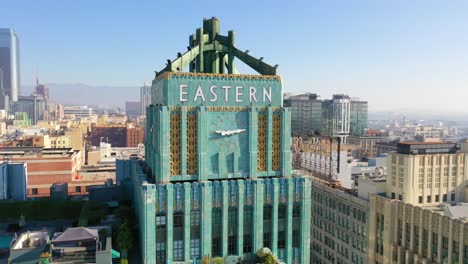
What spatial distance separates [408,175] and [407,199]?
4010 mm

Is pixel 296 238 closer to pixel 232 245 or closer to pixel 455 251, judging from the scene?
pixel 232 245

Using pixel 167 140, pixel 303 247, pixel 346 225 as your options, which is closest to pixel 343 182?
pixel 346 225

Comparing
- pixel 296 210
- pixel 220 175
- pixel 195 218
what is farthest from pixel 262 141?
pixel 195 218

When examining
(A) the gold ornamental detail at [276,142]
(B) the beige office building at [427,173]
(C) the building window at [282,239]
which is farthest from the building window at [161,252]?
(B) the beige office building at [427,173]

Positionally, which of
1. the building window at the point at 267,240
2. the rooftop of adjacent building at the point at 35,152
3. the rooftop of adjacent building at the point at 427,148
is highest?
the rooftop of adjacent building at the point at 427,148

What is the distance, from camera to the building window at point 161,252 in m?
40.4

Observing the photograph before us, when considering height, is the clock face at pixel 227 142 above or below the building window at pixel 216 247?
above

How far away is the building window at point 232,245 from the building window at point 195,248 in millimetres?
3368

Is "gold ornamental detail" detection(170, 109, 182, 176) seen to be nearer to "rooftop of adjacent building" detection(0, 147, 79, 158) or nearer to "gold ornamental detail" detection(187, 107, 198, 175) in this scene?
"gold ornamental detail" detection(187, 107, 198, 175)

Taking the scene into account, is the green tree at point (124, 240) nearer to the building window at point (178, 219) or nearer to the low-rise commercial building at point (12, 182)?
the building window at point (178, 219)

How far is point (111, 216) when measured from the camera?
169 feet

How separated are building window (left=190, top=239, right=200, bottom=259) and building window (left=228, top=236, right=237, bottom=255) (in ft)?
11.1

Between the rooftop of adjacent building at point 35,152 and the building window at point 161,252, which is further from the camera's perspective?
the rooftop of adjacent building at point 35,152

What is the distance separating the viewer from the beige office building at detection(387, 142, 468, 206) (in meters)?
66.4
